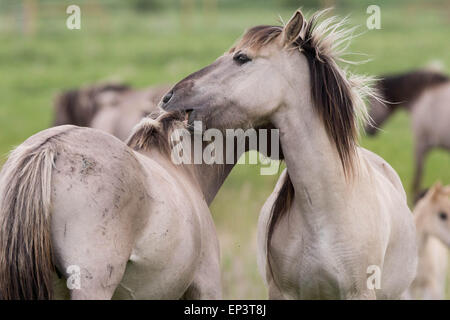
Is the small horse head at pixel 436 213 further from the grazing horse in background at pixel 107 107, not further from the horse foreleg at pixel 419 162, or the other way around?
the horse foreleg at pixel 419 162

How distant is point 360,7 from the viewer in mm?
29734

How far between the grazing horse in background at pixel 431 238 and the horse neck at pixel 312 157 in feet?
14.8

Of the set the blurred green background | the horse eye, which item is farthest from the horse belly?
the blurred green background

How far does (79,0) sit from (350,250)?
90.7 feet

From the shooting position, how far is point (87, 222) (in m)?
3.75

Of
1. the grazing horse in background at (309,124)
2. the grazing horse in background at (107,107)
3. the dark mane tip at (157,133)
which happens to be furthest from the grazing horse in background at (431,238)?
the grazing horse in background at (107,107)

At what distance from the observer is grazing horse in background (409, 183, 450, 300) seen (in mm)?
8781

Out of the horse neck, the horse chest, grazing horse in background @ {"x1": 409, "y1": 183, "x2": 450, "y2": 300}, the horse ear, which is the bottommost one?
grazing horse in background @ {"x1": 409, "y1": 183, "x2": 450, "y2": 300}

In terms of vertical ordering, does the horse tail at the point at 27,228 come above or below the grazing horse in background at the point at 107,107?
below

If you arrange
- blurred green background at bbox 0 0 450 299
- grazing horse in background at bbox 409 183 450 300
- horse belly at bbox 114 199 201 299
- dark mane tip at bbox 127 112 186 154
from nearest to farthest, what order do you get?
horse belly at bbox 114 199 201 299 → dark mane tip at bbox 127 112 186 154 → grazing horse in background at bbox 409 183 450 300 → blurred green background at bbox 0 0 450 299

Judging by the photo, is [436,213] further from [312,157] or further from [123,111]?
[123,111]

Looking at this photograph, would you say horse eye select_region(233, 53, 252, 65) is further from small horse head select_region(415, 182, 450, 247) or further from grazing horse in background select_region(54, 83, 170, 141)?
grazing horse in background select_region(54, 83, 170, 141)

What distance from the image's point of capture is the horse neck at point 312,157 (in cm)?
463

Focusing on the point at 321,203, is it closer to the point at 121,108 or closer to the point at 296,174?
the point at 296,174
